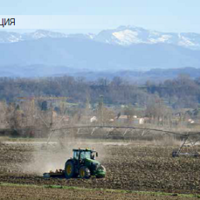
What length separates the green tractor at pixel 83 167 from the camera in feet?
101

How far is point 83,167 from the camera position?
1228 inches

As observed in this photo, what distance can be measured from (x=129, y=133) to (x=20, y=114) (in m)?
18.5

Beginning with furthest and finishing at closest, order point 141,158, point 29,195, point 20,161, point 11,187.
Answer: point 141,158 < point 20,161 < point 11,187 < point 29,195

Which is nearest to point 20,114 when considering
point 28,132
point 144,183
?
point 28,132

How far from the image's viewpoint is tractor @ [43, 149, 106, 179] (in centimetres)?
3094

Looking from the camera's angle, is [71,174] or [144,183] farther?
[71,174]

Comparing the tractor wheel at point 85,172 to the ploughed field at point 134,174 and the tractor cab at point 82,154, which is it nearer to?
the ploughed field at point 134,174

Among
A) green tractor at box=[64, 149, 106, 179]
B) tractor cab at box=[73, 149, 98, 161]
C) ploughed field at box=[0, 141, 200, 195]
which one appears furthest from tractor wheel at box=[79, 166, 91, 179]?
tractor cab at box=[73, 149, 98, 161]

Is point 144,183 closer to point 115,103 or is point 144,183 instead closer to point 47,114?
point 47,114

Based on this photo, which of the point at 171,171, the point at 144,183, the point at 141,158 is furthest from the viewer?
the point at 141,158

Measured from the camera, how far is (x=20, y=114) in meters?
93.2

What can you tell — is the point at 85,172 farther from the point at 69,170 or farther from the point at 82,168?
the point at 69,170

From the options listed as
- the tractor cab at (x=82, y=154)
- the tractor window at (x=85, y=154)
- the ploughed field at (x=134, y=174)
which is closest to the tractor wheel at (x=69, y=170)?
the tractor cab at (x=82, y=154)

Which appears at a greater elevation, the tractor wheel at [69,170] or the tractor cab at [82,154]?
the tractor cab at [82,154]
